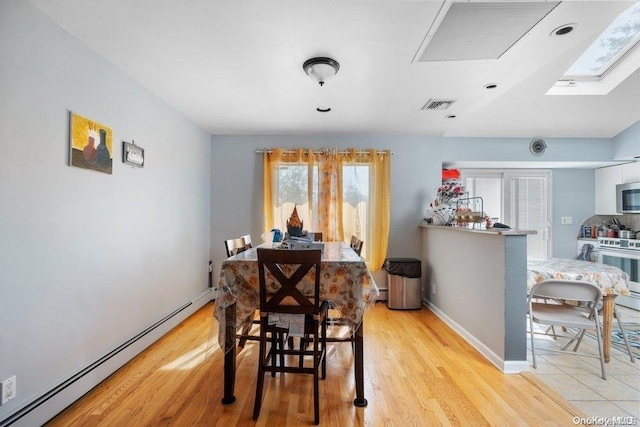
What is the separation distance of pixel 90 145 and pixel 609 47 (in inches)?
193

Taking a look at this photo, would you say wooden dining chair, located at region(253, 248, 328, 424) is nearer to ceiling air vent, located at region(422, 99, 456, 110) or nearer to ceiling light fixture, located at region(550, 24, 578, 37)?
ceiling light fixture, located at region(550, 24, 578, 37)

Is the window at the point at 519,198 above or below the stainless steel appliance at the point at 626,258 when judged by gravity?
above

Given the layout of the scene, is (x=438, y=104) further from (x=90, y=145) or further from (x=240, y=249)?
(x=90, y=145)

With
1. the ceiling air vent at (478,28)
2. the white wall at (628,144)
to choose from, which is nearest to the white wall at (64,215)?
the ceiling air vent at (478,28)

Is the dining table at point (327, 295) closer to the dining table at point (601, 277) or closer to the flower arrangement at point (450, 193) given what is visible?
the dining table at point (601, 277)

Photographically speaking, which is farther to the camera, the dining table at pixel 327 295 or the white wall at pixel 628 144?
the white wall at pixel 628 144

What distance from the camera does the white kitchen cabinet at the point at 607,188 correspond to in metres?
4.33

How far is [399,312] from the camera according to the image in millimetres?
3744

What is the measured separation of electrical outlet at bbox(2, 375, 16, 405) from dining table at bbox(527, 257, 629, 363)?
337 cm

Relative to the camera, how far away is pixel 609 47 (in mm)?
3031

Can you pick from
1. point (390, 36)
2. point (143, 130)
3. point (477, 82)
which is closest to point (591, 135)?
point (477, 82)

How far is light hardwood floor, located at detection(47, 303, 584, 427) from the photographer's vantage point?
5.65 feet

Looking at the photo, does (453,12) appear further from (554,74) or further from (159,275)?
(159,275)

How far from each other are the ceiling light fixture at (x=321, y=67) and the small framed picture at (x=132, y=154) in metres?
1.59
